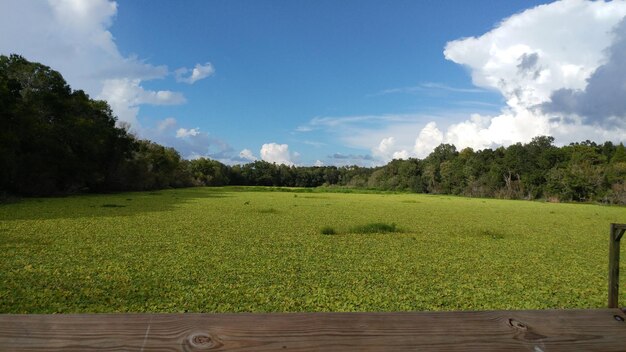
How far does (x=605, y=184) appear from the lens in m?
37.3

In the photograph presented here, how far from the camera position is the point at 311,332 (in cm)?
93

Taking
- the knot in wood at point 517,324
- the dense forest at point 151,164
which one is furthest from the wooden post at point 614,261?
the dense forest at point 151,164

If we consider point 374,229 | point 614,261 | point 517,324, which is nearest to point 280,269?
point 614,261

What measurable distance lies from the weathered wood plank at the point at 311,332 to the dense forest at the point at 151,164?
1799 cm

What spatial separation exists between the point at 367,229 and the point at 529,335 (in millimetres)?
8196

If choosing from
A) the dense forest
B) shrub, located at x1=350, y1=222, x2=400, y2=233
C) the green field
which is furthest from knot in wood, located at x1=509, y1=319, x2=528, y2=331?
the dense forest

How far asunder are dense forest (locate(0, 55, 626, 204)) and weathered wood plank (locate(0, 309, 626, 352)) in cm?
1799

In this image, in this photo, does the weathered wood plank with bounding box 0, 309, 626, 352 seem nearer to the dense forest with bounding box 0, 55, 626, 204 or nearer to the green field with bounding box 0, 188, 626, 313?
the green field with bounding box 0, 188, 626, 313

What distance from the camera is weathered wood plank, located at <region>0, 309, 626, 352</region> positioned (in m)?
0.88

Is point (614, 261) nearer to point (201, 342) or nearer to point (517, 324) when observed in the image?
point (517, 324)

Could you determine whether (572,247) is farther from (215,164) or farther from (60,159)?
(215,164)

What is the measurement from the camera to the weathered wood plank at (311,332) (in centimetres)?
88

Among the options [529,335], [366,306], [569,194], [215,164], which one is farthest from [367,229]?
[215,164]

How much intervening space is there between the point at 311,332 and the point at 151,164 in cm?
3860
